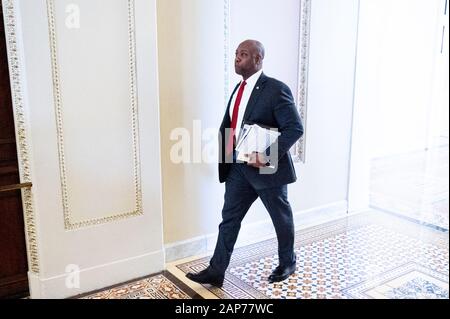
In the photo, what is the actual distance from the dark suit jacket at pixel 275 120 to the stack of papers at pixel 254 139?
44mm

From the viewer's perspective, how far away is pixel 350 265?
2.91 metres

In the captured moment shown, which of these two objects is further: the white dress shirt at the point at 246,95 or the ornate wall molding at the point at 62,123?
the white dress shirt at the point at 246,95

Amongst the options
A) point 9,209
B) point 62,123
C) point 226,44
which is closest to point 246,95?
point 226,44

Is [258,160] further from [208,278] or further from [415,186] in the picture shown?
[415,186]

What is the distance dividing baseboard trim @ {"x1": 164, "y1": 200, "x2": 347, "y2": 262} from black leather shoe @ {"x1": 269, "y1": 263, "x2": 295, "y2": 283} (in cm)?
→ 55

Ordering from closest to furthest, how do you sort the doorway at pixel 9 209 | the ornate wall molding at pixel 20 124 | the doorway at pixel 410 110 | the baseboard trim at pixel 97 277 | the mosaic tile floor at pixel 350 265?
the ornate wall molding at pixel 20 124 → the doorway at pixel 9 209 → the baseboard trim at pixel 97 277 → the mosaic tile floor at pixel 350 265 → the doorway at pixel 410 110

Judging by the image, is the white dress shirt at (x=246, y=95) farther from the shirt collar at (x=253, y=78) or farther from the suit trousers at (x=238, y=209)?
the suit trousers at (x=238, y=209)

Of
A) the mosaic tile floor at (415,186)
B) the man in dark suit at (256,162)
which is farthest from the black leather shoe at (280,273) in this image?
the mosaic tile floor at (415,186)

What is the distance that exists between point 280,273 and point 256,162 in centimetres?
75

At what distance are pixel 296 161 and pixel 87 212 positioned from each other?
1674mm

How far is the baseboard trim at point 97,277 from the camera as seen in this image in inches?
97.0

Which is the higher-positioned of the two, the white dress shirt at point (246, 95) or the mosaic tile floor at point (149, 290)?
the white dress shirt at point (246, 95)

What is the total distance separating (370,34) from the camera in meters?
3.74

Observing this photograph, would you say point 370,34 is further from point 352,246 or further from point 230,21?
point 352,246
